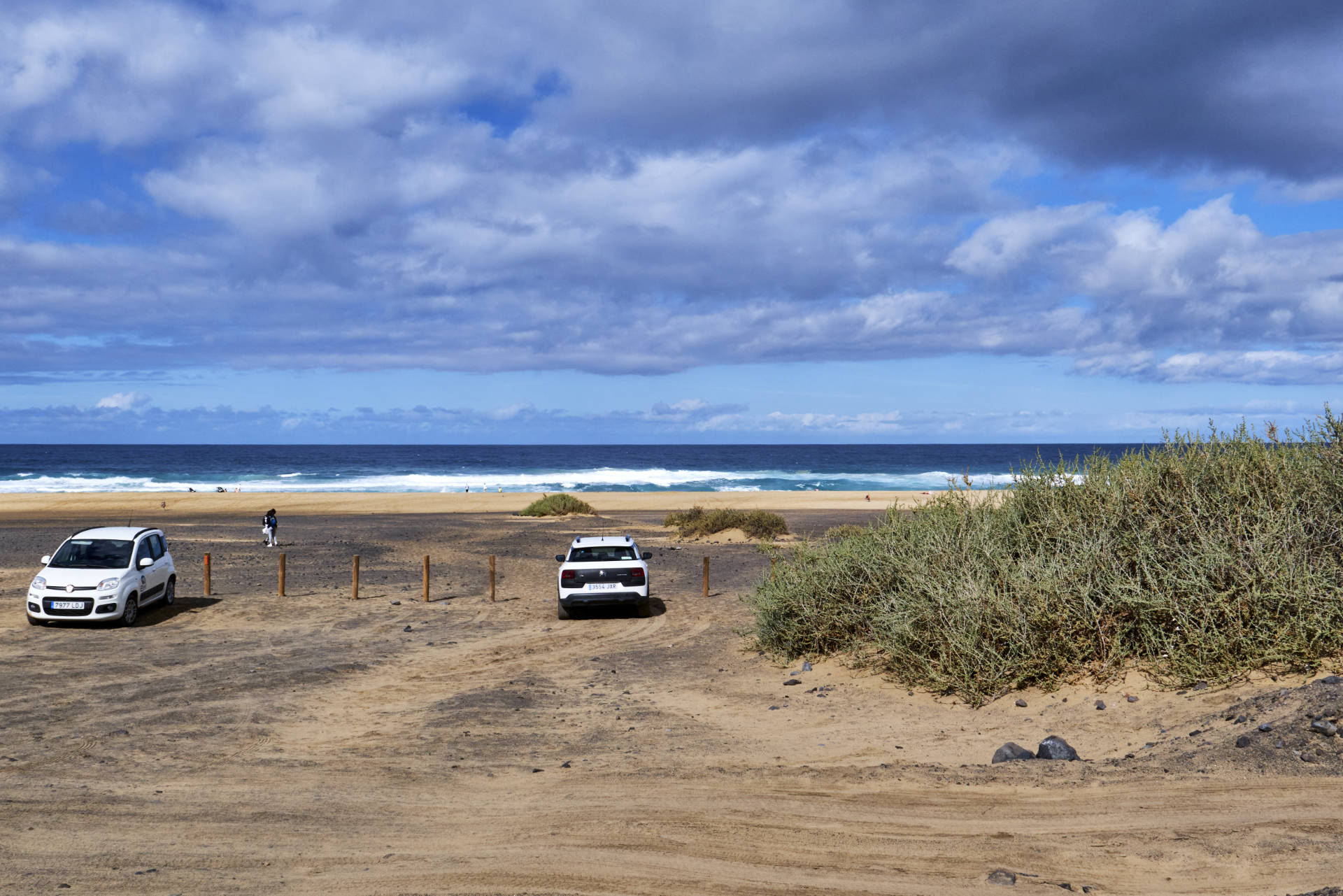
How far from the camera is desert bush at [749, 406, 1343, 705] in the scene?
8969 mm

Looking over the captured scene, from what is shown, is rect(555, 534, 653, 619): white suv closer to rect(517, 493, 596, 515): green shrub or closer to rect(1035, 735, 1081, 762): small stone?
rect(1035, 735, 1081, 762): small stone

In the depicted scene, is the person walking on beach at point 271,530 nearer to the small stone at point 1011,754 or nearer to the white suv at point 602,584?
the white suv at point 602,584

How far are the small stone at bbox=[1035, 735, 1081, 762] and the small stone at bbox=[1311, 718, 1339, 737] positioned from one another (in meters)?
1.78

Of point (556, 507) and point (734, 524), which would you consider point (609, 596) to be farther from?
point (556, 507)

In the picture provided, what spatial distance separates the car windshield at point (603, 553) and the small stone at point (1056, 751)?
11485mm

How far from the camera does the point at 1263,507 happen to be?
31.6ft

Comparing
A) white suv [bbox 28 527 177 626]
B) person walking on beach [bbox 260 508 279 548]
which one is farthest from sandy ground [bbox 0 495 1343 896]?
person walking on beach [bbox 260 508 279 548]

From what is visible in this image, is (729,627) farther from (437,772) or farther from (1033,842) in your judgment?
(1033,842)

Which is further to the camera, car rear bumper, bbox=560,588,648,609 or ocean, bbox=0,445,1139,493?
ocean, bbox=0,445,1139,493

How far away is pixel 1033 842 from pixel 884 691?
490cm

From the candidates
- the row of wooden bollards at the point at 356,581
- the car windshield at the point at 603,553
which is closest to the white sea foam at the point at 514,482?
the row of wooden bollards at the point at 356,581

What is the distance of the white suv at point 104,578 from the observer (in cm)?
1689

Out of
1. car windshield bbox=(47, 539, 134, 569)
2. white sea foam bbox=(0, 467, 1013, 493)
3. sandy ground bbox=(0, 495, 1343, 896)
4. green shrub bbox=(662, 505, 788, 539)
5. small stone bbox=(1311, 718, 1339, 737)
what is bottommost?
sandy ground bbox=(0, 495, 1343, 896)

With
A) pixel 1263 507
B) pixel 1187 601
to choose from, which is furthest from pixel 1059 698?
pixel 1263 507
